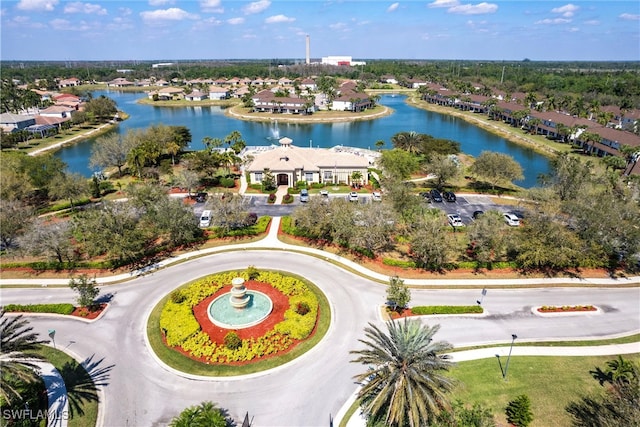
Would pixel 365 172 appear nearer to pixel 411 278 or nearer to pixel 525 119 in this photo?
pixel 411 278

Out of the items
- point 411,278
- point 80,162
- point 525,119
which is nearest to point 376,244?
point 411,278

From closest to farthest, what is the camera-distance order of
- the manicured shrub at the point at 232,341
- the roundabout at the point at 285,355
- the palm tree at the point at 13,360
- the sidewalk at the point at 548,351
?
the palm tree at the point at 13,360
the roundabout at the point at 285,355
the sidewalk at the point at 548,351
the manicured shrub at the point at 232,341

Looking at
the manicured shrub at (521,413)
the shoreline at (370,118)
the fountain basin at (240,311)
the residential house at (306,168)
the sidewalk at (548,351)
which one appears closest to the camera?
the manicured shrub at (521,413)

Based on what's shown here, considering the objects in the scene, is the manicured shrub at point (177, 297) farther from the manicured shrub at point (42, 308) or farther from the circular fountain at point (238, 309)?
the manicured shrub at point (42, 308)

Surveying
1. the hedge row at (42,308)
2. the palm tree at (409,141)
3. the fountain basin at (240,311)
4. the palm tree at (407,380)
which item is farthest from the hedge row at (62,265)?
the palm tree at (409,141)

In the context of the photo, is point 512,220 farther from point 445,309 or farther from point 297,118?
point 297,118

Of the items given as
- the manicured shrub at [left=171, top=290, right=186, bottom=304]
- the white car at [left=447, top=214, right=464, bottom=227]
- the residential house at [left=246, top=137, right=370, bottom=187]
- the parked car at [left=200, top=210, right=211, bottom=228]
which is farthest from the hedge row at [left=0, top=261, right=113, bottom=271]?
the white car at [left=447, top=214, right=464, bottom=227]
